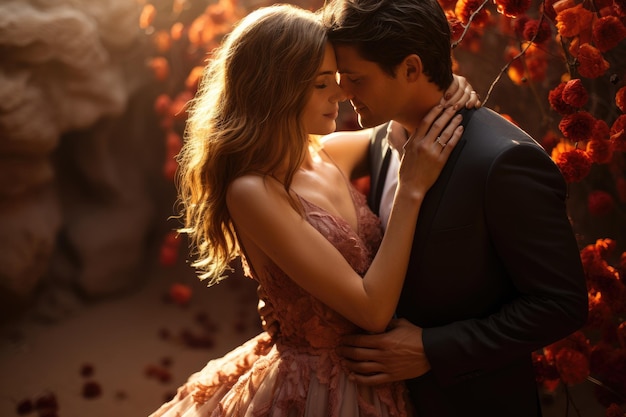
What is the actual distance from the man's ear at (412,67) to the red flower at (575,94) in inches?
18.1

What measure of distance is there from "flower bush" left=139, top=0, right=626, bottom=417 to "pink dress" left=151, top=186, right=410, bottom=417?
2.01 ft

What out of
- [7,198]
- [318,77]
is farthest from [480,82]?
[7,198]

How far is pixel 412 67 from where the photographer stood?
6.52 feet

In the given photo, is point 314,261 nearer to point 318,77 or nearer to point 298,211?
point 298,211

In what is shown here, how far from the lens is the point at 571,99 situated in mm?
2096

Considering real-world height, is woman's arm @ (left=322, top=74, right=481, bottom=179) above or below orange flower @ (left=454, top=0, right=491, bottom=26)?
below

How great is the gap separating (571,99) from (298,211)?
2.86 feet

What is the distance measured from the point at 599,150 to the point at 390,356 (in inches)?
35.4

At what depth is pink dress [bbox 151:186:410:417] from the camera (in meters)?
2.01

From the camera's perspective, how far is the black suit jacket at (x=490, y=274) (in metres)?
1.83

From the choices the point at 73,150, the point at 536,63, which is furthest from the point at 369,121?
the point at 73,150

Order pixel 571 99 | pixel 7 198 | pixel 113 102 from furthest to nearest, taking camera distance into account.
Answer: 1. pixel 113 102
2. pixel 7 198
3. pixel 571 99

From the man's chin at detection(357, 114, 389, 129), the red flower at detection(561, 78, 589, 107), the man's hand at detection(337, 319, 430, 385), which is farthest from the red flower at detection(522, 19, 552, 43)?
the man's hand at detection(337, 319, 430, 385)

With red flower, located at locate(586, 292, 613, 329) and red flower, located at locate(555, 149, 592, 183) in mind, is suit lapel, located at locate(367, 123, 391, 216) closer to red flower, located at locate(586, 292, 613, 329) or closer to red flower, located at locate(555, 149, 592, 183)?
red flower, located at locate(555, 149, 592, 183)
